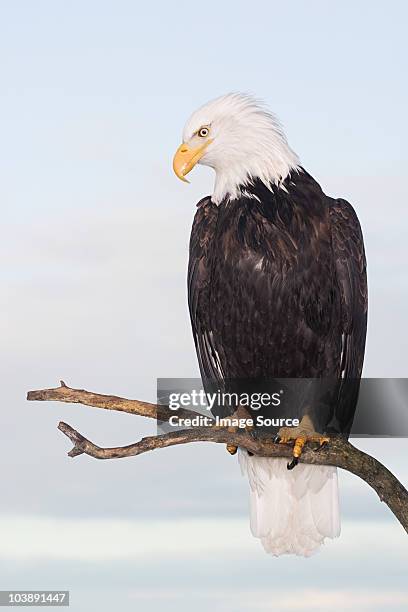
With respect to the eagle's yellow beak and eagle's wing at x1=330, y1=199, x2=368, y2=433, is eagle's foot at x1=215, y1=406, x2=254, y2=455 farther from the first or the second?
the eagle's yellow beak

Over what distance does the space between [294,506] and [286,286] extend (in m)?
1.95

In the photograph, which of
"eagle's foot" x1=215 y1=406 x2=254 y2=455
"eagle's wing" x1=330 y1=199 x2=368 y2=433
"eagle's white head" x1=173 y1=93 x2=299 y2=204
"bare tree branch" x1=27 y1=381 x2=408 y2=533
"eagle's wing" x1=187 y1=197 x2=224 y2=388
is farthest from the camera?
"eagle's wing" x1=187 y1=197 x2=224 y2=388

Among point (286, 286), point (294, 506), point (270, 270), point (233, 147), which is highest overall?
point (233, 147)

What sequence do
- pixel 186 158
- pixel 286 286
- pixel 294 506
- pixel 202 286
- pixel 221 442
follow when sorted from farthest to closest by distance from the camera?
pixel 294 506 < pixel 202 286 < pixel 186 158 < pixel 286 286 < pixel 221 442

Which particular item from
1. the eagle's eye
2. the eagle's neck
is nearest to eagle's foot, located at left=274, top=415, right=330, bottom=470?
the eagle's neck

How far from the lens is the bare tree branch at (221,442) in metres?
5.87

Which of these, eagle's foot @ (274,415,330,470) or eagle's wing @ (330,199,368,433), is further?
eagle's wing @ (330,199,368,433)

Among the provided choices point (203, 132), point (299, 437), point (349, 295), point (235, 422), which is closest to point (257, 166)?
point (203, 132)

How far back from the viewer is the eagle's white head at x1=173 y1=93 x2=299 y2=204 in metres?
6.75

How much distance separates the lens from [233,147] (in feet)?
22.3

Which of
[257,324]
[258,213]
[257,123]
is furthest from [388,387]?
[257,123]

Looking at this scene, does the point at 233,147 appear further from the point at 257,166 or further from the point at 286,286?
the point at 286,286

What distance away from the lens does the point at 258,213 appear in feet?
21.8

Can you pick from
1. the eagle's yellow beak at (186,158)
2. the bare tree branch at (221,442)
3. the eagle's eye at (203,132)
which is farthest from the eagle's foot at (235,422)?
the eagle's eye at (203,132)
